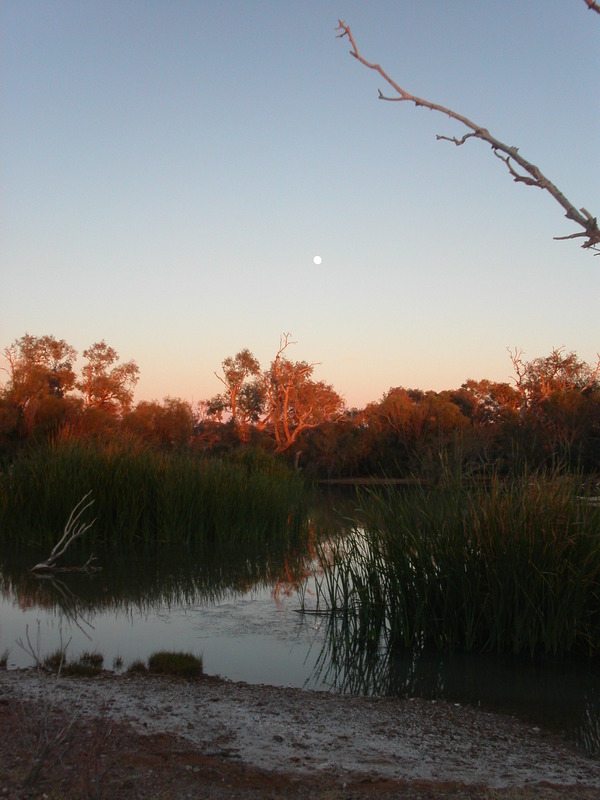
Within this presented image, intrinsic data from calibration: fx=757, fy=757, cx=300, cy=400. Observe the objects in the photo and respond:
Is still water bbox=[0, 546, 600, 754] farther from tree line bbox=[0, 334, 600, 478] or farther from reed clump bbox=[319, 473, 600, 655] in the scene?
tree line bbox=[0, 334, 600, 478]

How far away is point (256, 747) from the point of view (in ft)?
14.3

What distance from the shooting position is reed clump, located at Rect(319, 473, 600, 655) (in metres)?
6.72

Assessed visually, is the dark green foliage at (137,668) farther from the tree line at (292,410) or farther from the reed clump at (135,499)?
the tree line at (292,410)

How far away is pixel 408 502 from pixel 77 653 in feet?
11.5

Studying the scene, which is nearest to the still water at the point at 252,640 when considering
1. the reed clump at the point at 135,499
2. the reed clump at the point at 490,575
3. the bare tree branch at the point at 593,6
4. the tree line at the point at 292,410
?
the reed clump at the point at 490,575

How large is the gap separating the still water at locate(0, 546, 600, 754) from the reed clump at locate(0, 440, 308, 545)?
2079 mm

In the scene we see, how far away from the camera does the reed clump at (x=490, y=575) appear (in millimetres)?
6723

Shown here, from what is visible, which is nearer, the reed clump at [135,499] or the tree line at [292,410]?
the reed clump at [135,499]

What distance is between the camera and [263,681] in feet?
20.8

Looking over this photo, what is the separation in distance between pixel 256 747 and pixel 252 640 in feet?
11.0

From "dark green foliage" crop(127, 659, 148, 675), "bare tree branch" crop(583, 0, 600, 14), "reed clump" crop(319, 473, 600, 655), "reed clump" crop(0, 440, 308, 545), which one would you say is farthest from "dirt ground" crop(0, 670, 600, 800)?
"reed clump" crop(0, 440, 308, 545)

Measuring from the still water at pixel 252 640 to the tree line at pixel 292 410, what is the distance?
1707cm

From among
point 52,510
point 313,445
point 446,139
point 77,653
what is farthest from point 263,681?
point 313,445

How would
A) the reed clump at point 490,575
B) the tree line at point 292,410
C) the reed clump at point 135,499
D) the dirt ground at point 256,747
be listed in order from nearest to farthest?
the dirt ground at point 256,747, the reed clump at point 490,575, the reed clump at point 135,499, the tree line at point 292,410
